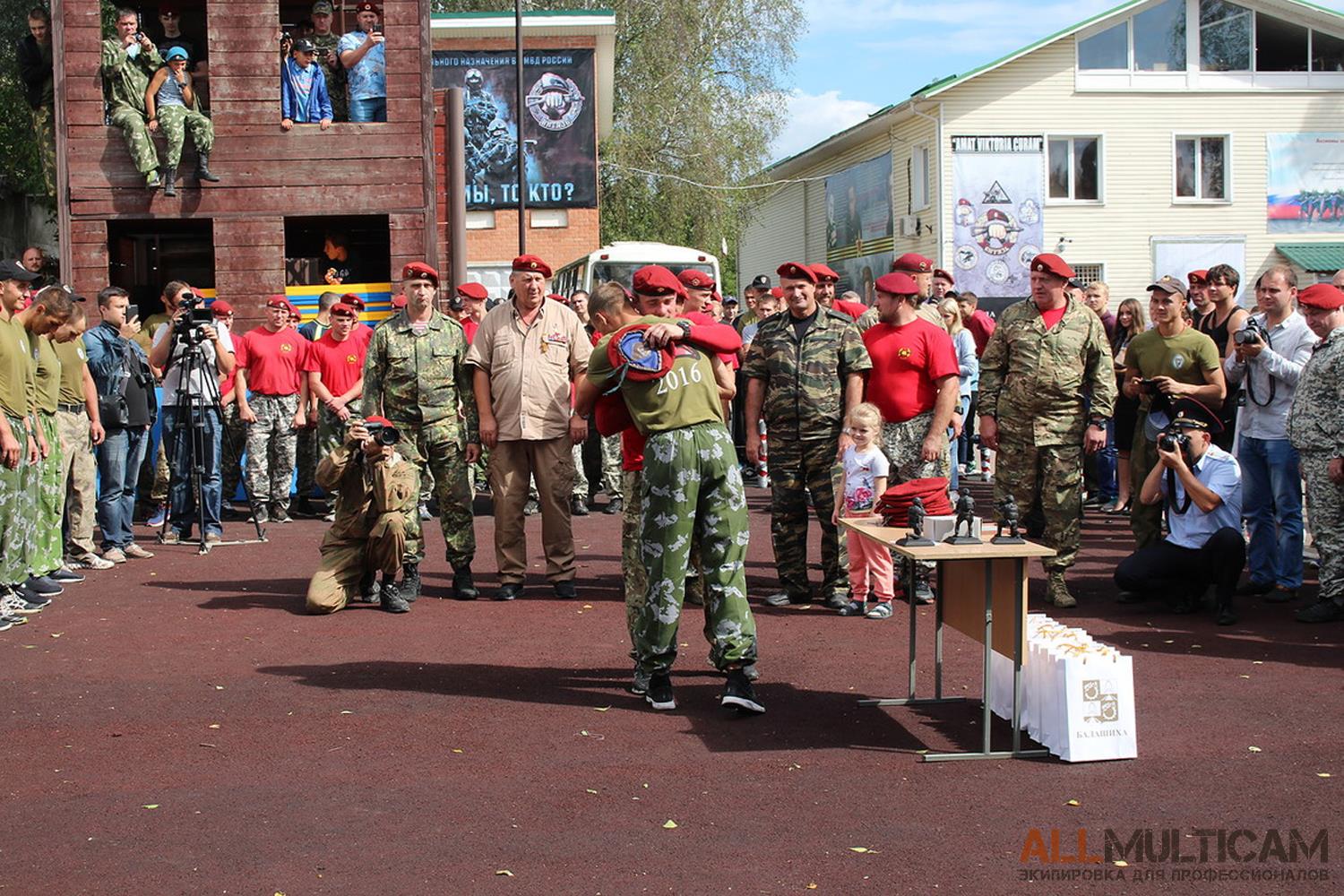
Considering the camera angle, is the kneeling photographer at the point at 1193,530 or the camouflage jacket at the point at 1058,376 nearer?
the kneeling photographer at the point at 1193,530

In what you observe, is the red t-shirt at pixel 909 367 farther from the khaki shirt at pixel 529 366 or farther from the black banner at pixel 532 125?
the black banner at pixel 532 125

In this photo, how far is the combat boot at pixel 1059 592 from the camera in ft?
30.3

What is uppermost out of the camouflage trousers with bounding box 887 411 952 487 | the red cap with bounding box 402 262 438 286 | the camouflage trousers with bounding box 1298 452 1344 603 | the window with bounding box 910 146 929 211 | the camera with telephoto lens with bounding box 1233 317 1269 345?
the window with bounding box 910 146 929 211

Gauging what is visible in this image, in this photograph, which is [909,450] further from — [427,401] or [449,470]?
[427,401]

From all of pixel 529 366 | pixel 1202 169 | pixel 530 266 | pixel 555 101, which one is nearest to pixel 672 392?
pixel 529 366

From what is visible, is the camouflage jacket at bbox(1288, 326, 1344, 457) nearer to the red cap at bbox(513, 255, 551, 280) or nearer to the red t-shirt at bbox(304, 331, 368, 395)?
the red cap at bbox(513, 255, 551, 280)

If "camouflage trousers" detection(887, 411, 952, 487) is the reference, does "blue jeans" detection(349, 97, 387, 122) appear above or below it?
above

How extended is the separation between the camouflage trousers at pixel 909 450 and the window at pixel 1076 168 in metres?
27.1

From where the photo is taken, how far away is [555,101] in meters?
29.8

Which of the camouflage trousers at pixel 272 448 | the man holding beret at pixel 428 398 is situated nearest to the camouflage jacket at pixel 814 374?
the man holding beret at pixel 428 398

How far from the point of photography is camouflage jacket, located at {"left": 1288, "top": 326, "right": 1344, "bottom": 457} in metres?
8.67

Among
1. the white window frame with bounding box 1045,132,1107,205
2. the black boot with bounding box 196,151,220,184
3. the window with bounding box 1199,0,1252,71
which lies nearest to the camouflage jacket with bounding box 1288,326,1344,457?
the black boot with bounding box 196,151,220,184

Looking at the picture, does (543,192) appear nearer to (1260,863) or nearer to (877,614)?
(877,614)

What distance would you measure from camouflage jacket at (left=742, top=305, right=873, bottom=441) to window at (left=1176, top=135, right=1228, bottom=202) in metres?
28.6
